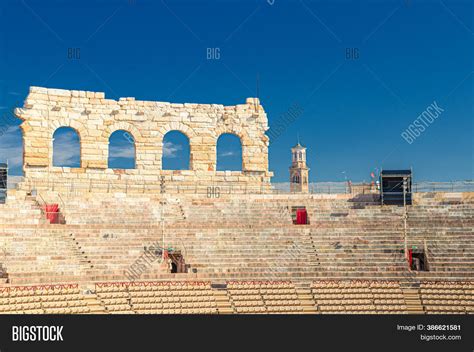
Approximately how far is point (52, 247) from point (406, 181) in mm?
16566

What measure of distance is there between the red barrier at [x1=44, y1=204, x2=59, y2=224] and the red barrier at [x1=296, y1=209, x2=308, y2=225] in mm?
11141

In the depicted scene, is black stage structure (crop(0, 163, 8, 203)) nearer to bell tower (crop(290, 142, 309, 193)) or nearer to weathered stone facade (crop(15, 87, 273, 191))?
weathered stone facade (crop(15, 87, 273, 191))

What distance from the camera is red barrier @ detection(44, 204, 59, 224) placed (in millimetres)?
30292

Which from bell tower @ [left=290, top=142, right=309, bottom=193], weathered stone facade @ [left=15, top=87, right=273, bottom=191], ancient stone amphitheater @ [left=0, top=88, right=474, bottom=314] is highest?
bell tower @ [left=290, top=142, right=309, bottom=193]

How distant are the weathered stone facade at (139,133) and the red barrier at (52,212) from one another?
2486mm

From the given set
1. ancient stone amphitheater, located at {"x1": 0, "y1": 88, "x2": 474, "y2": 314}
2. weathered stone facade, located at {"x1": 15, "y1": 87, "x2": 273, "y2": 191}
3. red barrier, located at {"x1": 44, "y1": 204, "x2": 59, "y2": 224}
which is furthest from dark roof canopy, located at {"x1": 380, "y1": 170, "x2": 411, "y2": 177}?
red barrier, located at {"x1": 44, "y1": 204, "x2": 59, "y2": 224}

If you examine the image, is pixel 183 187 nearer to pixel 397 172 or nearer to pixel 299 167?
pixel 397 172

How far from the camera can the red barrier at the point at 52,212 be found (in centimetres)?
3029

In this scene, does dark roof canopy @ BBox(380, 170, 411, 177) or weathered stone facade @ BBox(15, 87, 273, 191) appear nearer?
dark roof canopy @ BBox(380, 170, 411, 177)

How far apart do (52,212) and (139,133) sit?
7.04 m

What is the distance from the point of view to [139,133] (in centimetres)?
3541

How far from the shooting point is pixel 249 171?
3675 centimetres

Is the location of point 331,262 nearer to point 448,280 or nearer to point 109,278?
point 448,280
